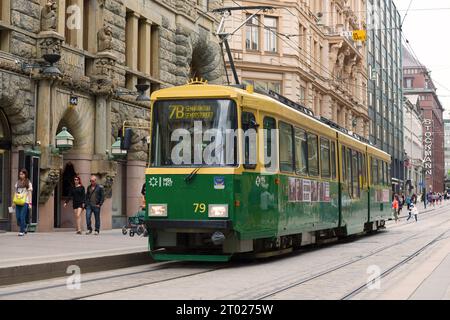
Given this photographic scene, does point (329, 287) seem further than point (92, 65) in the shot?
No

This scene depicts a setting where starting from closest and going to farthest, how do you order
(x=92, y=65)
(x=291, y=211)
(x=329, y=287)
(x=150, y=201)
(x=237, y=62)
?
(x=329, y=287)
(x=150, y=201)
(x=291, y=211)
(x=92, y=65)
(x=237, y=62)

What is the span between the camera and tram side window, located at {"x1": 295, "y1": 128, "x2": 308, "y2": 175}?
54.3 ft

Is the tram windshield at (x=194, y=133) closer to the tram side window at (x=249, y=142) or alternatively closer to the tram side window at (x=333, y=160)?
the tram side window at (x=249, y=142)

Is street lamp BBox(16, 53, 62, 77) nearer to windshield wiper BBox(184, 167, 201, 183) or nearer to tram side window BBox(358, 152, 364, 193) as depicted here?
windshield wiper BBox(184, 167, 201, 183)

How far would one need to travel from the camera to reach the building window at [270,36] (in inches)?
1890

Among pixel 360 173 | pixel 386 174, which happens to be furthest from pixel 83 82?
pixel 386 174

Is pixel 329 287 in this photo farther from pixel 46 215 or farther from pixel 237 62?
pixel 237 62

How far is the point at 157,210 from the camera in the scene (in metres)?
14.1

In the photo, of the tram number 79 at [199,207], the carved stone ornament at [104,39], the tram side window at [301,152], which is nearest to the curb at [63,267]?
the tram number 79 at [199,207]

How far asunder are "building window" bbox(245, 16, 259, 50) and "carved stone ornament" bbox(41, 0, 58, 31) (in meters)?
26.8

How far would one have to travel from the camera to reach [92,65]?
2416 centimetres

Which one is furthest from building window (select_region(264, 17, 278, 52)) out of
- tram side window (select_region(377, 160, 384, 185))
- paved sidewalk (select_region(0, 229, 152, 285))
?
paved sidewalk (select_region(0, 229, 152, 285))
